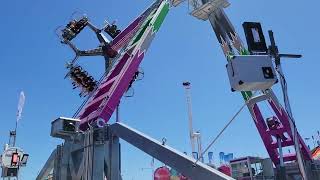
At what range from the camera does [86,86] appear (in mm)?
37875

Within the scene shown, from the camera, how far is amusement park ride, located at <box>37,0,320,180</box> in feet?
32.4

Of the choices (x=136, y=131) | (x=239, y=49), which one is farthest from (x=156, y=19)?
(x=136, y=131)

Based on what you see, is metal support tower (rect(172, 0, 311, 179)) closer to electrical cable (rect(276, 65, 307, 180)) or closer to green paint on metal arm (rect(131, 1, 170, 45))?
green paint on metal arm (rect(131, 1, 170, 45))

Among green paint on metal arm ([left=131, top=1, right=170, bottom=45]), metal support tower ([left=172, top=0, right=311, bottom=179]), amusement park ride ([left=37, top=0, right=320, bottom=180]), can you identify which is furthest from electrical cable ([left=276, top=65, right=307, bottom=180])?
metal support tower ([left=172, top=0, right=311, bottom=179])

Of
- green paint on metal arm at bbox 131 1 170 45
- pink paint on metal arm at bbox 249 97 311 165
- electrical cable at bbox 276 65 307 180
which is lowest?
electrical cable at bbox 276 65 307 180

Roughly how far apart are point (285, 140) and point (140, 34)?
1783cm

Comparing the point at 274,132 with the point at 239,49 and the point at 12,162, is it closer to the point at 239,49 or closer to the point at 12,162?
the point at 239,49

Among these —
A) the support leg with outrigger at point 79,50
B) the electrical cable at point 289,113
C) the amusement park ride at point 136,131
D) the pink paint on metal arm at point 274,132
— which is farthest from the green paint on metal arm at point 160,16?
the electrical cable at point 289,113

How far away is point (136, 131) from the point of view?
12523mm

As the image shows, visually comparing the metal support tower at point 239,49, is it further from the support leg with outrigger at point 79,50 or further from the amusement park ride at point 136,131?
the support leg with outrigger at point 79,50

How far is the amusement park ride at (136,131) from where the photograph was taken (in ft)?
32.4

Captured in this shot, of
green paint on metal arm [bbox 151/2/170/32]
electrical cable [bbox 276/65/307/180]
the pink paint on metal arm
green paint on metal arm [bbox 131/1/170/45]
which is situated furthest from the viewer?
the pink paint on metal arm

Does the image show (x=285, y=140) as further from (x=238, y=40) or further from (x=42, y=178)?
(x=42, y=178)

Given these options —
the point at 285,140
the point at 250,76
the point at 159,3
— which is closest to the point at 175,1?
the point at 159,3
